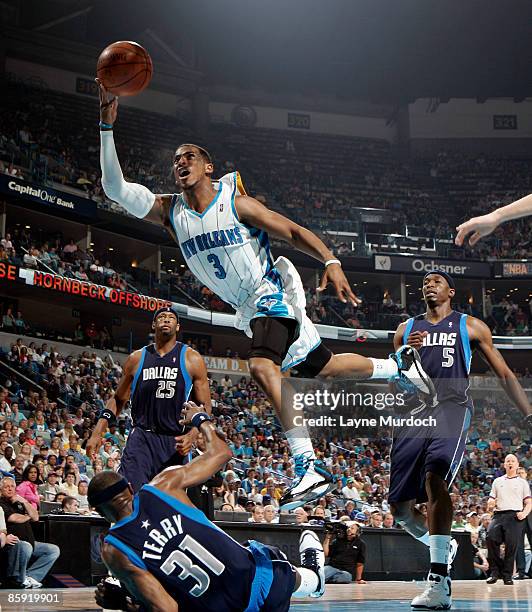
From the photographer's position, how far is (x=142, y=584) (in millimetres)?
3609

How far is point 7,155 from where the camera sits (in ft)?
82.1

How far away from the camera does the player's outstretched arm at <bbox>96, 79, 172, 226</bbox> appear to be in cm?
531

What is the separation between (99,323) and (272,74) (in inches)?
677

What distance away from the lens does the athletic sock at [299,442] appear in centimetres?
507

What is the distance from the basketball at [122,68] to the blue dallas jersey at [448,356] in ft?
8.96

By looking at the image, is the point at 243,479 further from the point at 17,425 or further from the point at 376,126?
the point at 376,126

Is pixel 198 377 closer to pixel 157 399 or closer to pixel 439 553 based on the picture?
pixel 157 399

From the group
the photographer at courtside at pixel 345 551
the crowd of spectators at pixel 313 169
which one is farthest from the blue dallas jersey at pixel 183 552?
the crowd of spectators at pixel 313 169

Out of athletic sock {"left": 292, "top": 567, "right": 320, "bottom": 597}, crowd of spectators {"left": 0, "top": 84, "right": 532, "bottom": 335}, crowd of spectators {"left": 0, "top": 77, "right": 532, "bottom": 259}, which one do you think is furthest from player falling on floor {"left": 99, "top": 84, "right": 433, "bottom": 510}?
crowd of spectators {"left": 0, "top": 77, "right": 532, "bottom": 259}

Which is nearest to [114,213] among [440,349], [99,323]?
[99,323]

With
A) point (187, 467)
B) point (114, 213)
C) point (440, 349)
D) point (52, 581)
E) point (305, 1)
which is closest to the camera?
point (187, 467)

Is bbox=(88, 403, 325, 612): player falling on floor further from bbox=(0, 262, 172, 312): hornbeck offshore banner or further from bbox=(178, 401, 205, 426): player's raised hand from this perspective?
bbox=(0, 262, 172, 312): hornbeck offshore banner

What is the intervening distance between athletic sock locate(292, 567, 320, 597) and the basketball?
3443 millimetres

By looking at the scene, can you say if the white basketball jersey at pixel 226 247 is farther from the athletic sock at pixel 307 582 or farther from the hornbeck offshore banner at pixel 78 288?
the hornbeck offshore banner at pixel 78 288
